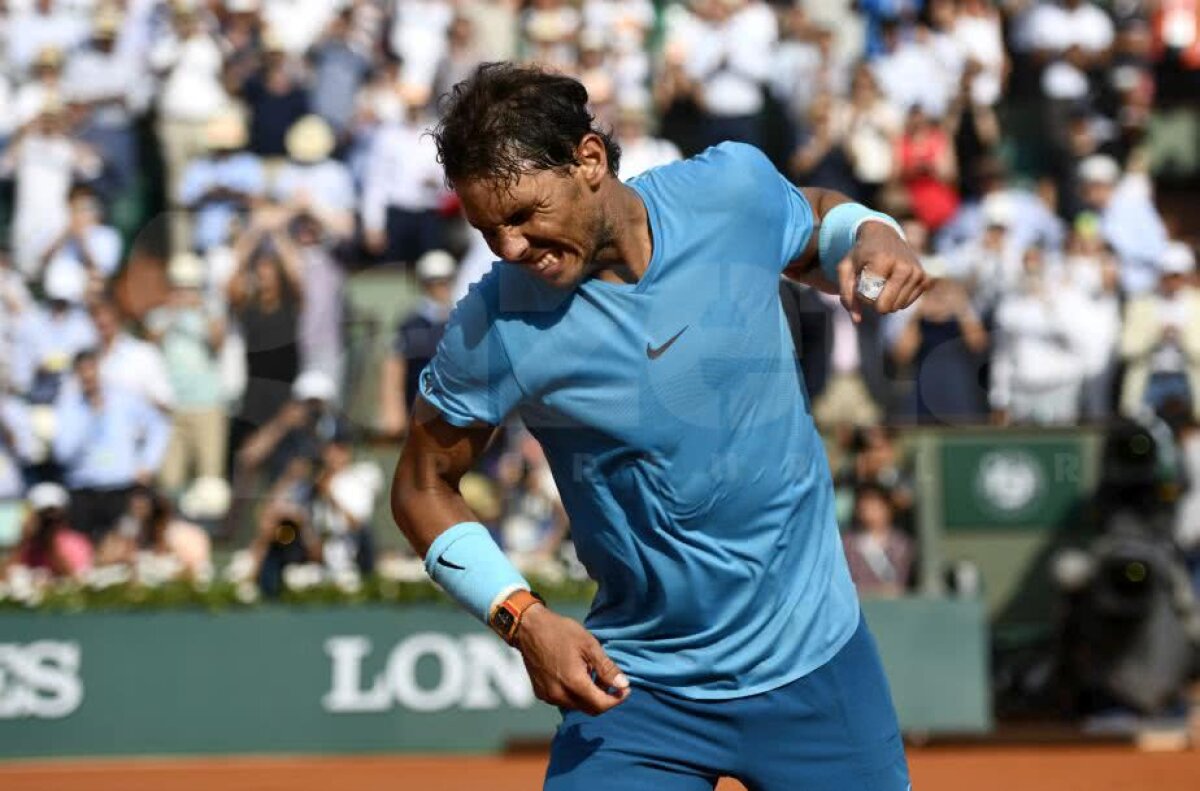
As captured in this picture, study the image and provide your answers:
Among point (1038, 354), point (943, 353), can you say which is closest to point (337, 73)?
point (943, 353)

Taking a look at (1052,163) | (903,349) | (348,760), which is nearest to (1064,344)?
(903,349)

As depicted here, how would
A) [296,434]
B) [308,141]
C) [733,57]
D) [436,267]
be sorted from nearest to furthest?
1. [296,434]
2. [436,267]
3. [308,141]
4. [733,57]

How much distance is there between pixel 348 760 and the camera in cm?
1112

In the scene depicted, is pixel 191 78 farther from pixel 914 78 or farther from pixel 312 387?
pixel 914 78

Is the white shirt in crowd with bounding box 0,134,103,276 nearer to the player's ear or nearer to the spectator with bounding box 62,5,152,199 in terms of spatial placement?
the spectator with bounding box 62,5,152,199

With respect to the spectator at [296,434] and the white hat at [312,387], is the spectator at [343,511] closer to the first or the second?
the spectator at [296,434]

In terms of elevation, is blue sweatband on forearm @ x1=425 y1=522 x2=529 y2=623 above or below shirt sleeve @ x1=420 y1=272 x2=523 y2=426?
below

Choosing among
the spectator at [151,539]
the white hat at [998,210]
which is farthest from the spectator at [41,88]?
the white hat at [998,210]

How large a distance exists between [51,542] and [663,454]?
8.78 meters

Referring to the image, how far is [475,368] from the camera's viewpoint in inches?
146

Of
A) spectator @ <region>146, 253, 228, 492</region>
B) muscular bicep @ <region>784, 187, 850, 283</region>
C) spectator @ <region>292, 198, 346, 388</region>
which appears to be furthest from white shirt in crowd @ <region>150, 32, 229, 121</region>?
muscular bicep @ <region>784, 187, 850, 283</region>

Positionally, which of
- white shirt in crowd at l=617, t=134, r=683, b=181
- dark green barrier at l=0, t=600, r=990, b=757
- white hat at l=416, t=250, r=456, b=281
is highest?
white shirt in crowd at l=617, t=134, r=683, b=181

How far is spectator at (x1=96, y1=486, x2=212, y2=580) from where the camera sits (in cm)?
1166

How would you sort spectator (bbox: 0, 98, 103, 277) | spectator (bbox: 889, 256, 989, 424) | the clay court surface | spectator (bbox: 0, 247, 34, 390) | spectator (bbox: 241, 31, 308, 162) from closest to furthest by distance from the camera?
the clay court surface → spectator (bbox: 889, 256, 989, 424) → spectator (bbox: 0, 247, 34, 390) → spectator (bbox: 0, 98, 103, 277) → spectator (bbox: 241, 31, 308, 162)
